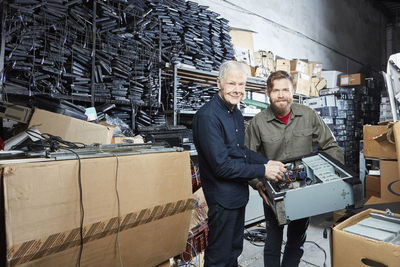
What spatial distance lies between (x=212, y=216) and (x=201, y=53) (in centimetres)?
283

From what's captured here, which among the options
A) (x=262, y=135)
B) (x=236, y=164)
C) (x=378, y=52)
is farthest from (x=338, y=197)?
(x=378, y=52)

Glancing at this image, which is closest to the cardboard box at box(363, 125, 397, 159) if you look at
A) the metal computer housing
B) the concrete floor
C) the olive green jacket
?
the metal computer housing

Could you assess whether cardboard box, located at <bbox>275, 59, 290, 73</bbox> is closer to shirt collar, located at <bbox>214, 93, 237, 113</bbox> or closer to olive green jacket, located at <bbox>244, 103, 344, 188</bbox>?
olive green jacket, located at <bbox>244, 103, 344, 188</bbox>

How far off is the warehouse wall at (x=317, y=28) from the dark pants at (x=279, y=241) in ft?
13.0

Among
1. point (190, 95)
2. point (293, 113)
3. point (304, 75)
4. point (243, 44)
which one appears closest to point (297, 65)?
point (304, 75)

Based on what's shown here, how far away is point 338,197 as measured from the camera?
1.13 metres

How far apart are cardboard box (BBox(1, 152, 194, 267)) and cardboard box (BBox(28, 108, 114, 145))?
1.05 metres

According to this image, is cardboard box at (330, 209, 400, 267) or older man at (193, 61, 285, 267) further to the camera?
older man at (193, 61, 285, 267)

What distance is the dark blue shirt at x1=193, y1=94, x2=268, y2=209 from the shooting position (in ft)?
3.99

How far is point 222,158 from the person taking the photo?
1208 millimetres

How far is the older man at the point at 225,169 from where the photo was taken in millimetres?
1224

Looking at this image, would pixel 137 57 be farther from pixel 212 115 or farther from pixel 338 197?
pixel 338 197

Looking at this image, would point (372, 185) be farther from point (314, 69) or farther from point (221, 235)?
point (314, 69)

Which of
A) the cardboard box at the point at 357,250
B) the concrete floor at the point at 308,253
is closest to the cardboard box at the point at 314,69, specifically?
the concrete floor at the point at 308,253
